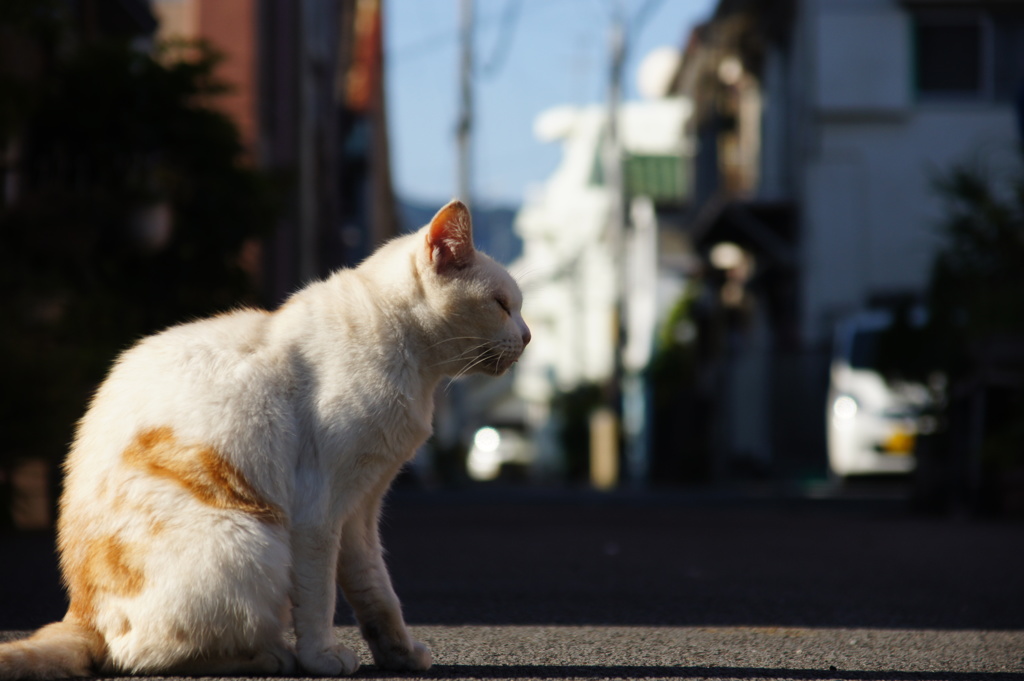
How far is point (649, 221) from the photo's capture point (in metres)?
33.4

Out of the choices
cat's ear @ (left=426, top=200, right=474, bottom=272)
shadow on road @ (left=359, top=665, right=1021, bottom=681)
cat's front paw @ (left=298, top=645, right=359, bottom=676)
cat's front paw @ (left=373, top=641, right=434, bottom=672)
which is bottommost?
shadow on road @ (left=359, top=665, right=1021, bottom=681)

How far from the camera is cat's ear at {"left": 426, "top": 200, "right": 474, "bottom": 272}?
2.86m

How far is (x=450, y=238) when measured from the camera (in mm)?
2895

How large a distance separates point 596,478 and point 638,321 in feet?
48.1

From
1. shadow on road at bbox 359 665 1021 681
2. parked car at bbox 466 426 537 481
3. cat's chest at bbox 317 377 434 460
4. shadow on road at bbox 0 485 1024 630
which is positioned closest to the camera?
cat's chest at bbox 317 377 434 460

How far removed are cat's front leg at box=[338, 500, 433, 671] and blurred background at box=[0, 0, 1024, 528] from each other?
106 cm

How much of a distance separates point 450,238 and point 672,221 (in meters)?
30.4

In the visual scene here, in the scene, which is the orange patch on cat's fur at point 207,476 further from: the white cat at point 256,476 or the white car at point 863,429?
the white car at point 863,429

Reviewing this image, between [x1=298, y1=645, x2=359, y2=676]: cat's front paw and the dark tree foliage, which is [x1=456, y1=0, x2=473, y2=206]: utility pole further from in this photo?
[x1=298, y1=645, x2=359, y2=676]: cat's front paw

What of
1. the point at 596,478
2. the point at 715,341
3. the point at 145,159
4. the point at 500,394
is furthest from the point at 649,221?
the point at 145,159

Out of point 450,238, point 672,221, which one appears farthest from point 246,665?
point 672,221

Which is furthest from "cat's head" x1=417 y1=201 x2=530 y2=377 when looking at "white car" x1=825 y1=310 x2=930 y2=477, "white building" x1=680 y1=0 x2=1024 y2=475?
"white building" x1=680 y1=0 x2=1024 y2=475

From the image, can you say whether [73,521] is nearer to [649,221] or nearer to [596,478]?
[596,478]

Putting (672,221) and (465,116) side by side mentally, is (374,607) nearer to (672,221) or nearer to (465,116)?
(465,116)
